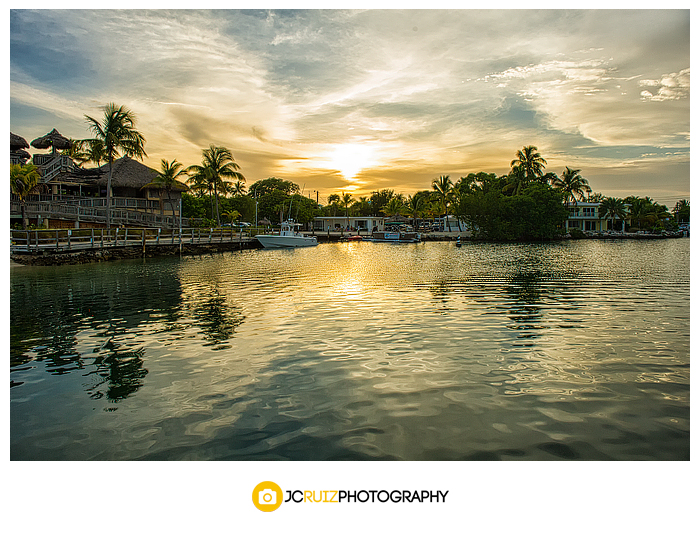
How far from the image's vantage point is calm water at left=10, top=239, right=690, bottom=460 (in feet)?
14.7

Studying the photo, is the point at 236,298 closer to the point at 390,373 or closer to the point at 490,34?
the point at 390,373

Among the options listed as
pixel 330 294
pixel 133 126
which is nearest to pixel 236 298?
pixel 330 294

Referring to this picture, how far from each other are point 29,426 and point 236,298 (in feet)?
31.8

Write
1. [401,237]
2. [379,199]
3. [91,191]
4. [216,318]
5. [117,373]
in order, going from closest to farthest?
[117,373], [216,318], [91,191], [401,237], [379,199]

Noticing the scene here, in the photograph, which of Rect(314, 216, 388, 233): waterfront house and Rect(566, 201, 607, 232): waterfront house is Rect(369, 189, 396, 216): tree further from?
Rect(566, 201, 607, 232): waterfront house

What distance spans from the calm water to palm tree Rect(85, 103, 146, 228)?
31.1 metres

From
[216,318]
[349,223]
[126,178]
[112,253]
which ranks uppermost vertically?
[126,178]

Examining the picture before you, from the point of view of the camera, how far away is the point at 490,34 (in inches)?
224
